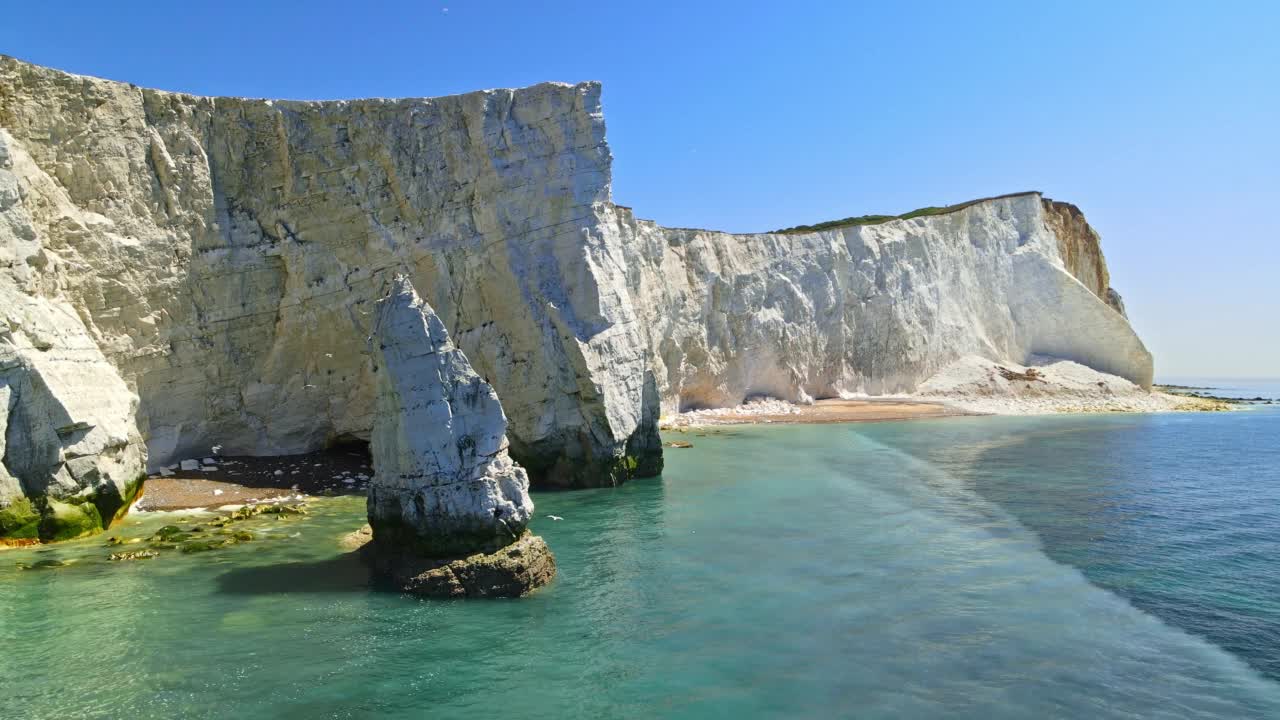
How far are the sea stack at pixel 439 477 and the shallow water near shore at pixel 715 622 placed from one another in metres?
0.49

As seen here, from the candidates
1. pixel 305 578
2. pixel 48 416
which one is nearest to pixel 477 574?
pixel 305 578

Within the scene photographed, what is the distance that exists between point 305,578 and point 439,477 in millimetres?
2343

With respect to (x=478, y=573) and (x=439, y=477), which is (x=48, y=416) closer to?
(x=439, y=477)

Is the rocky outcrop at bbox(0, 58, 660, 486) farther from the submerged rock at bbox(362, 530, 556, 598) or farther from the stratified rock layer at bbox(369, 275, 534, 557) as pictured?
the submerged rock at bbox(362, 530, 556, 598)

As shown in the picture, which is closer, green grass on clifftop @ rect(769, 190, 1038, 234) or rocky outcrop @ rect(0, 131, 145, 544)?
rocky outcrop @ rect(0, 131, 145, 544)

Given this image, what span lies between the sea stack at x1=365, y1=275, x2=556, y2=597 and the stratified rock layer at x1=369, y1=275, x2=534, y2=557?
0.5 inches

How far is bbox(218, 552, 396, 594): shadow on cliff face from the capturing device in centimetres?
1022

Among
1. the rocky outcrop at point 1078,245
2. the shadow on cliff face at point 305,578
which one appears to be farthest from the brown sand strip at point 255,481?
the rocky outcrop at point 1078,245

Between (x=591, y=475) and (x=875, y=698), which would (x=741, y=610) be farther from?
(x=591, y=475)

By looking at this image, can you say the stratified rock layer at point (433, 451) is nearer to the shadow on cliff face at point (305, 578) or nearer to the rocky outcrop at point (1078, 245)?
the shadow on cliff face at point (305, 578)

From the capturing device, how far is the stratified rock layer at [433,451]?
10.4 metres

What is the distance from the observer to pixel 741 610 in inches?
373

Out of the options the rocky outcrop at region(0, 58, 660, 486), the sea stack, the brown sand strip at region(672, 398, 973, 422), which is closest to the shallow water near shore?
the sea stack

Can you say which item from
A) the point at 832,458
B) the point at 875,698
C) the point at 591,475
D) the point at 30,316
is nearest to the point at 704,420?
the point at 832,458
